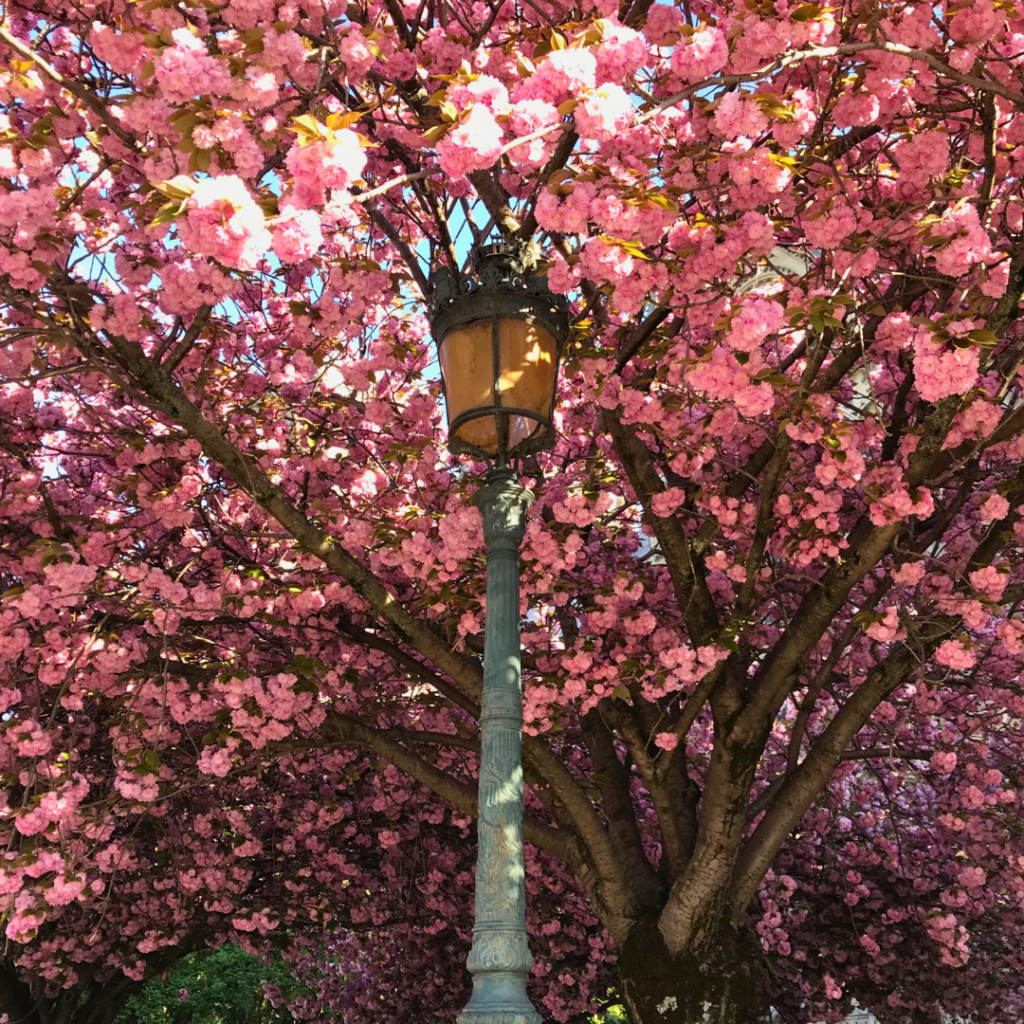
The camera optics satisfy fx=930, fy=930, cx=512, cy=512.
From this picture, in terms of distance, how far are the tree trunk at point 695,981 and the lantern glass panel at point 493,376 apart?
390 centimetres

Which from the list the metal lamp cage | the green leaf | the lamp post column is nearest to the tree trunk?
the lamp post column

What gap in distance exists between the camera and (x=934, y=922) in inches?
371

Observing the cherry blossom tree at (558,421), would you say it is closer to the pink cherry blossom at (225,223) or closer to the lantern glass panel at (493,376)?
the pink cherry blossom at (225,223)

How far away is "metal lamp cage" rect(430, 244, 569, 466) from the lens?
388 centimetres

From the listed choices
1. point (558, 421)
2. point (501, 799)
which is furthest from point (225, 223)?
point (558, 421)

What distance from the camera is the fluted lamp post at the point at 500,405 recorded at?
3529mm

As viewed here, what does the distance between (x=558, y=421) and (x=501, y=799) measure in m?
4.77

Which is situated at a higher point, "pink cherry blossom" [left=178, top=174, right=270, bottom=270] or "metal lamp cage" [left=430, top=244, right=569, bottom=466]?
"metal lamp cage" [left=430, top=244, right=569, bottom=466]

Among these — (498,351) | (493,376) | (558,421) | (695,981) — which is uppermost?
(558,421)

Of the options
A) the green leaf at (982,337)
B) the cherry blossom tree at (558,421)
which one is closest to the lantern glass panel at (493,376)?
the cherry blossom tree at (558,421)

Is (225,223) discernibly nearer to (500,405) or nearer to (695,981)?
(500,405)

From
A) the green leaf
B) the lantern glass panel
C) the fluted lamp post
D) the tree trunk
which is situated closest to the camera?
the fluted lamp post

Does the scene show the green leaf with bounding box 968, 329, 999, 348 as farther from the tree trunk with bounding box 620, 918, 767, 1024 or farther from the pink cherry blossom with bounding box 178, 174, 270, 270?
the tree trunk with bounding box 620, 918, 767, 1024

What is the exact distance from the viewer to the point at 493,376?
3865 mm
